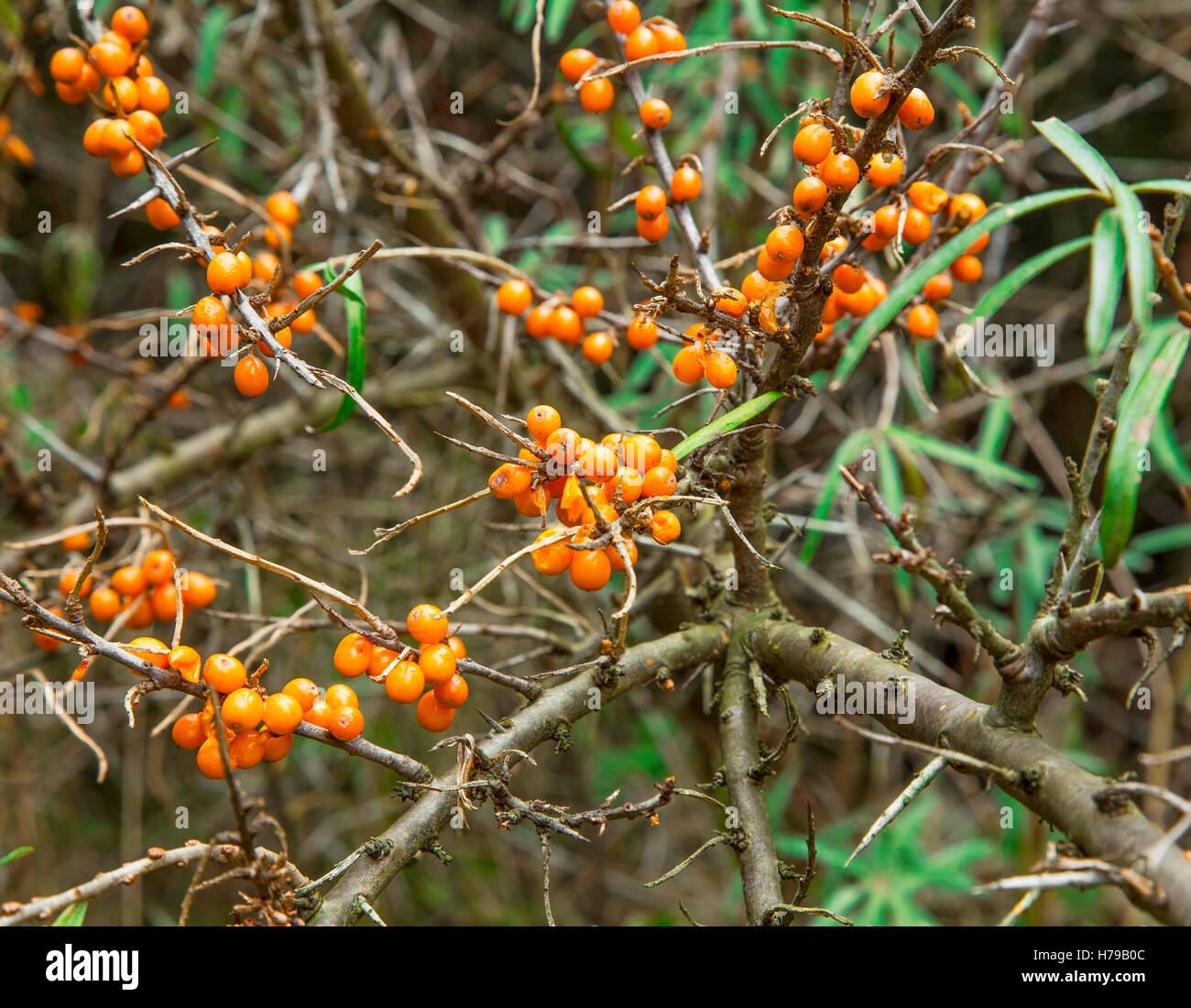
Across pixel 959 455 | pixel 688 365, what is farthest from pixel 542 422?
pixel 959 455

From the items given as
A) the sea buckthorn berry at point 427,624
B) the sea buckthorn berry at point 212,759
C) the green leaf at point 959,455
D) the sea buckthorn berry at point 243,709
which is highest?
the green leaf at point 959,455

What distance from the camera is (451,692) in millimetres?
1114

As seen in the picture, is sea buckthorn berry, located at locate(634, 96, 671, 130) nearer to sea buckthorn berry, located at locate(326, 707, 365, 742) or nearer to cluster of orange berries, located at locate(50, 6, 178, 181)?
cluster of orange berries, located at locate(50, 6, 178, 181)

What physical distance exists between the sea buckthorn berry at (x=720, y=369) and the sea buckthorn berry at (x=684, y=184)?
44 centimetres

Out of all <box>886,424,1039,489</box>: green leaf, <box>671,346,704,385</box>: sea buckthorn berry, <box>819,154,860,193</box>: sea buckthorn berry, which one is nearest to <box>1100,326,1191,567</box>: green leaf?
<box>819,154,860,193</box>: sea buckthorn berry

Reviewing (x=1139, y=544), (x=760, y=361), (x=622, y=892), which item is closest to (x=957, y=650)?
(x=1139, y=544)

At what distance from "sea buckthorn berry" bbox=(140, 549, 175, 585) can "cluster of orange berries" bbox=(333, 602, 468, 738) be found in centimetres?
60

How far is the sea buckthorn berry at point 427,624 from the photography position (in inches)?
42.4

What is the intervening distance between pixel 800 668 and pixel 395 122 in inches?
112

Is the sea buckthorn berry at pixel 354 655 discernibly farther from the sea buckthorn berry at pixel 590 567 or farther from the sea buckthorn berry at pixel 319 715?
the sea buckthorn berry at pixel 590 567

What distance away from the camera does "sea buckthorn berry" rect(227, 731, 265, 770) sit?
1.08 metres

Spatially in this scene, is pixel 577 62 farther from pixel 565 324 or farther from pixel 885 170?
pixel 885 170

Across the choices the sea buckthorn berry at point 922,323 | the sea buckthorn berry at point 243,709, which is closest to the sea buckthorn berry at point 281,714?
the sea buckthorn berry at point 243,709

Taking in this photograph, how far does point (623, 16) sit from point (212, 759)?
1.28 meters
